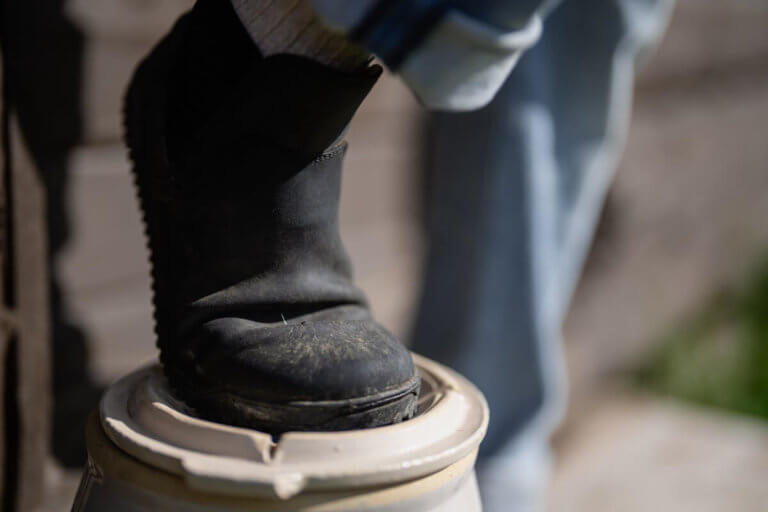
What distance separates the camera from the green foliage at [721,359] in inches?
89.6

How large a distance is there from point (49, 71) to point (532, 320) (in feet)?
2.07

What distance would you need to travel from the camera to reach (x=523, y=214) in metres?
0.98

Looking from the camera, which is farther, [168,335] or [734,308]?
[734,308]

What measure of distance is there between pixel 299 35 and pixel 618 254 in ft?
5.33

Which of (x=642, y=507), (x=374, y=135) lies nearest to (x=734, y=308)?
(x=642, y=507)

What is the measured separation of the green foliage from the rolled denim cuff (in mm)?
1860

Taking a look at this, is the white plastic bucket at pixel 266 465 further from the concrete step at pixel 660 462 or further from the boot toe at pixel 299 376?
the concrete step at pixel 660 462

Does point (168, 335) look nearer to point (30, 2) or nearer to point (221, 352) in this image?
point (221, 352)

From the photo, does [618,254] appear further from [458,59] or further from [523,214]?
[458,59]

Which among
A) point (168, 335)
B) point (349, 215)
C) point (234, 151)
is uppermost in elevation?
point (234, 151)

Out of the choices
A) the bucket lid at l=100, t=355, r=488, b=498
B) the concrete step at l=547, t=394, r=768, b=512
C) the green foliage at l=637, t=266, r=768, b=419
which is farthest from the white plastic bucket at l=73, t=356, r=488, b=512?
the green foliage at l=637, t=266, r=768, b=419

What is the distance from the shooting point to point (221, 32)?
2.01 feet

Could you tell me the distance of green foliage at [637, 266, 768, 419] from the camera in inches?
89.6

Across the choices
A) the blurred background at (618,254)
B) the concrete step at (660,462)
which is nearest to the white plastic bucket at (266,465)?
the blurred background at (618,254)
